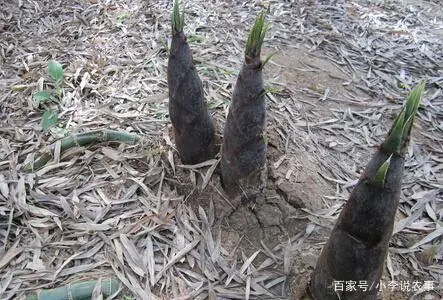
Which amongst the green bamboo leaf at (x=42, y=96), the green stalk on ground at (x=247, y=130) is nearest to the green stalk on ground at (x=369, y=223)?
the green stalk on ground at (x=247, y=130)

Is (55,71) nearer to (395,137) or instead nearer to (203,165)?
(203,165)

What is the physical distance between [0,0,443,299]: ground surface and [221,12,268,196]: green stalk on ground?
0.33 feet

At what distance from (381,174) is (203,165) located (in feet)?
3.07

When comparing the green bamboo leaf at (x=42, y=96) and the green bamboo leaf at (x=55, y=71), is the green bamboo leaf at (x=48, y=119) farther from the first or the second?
the green bamboo leaf at (x=55, y=71)

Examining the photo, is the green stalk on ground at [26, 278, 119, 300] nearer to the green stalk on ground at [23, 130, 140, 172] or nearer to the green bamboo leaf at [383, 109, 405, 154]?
the green stalk on ground at [23, 130, 140, 172]

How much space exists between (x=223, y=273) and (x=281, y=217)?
350 millimetres

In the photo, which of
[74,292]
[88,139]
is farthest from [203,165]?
[74,292]

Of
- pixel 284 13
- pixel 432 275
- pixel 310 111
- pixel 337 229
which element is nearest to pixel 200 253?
pixel 337 229

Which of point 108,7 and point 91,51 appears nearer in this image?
point 91,51

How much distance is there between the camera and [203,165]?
6.58 feet

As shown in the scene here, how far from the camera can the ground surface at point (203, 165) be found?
1776 millimetres

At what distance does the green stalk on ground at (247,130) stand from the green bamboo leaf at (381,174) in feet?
1.90

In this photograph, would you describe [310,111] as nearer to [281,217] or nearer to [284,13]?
[281,217]

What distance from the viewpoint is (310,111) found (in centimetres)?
253
